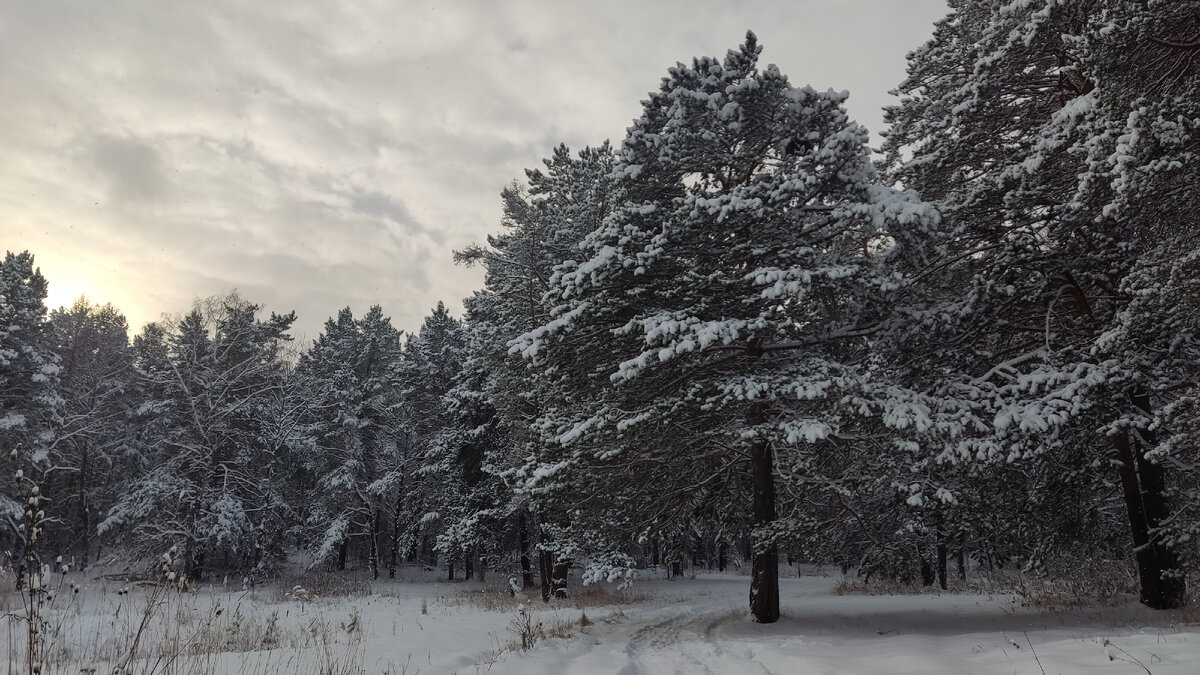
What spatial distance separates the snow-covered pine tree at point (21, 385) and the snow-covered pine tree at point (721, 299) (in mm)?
22498

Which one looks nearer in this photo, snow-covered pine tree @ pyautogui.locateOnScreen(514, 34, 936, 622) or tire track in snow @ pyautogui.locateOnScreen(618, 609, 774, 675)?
tire track in snow @ pyautogui.locateOnScreen(618, 609, 774, 675)

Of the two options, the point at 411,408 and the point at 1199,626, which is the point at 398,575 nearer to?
the point at 411,408

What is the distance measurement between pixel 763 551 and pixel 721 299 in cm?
471

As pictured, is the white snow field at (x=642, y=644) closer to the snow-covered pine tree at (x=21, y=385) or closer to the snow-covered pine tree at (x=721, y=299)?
the snow-covered pine tree at (x=721, y=299)

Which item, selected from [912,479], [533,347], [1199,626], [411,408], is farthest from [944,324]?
[411,408]

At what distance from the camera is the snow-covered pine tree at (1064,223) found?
7.48 meters

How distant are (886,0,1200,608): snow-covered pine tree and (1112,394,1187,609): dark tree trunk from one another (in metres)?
0.03

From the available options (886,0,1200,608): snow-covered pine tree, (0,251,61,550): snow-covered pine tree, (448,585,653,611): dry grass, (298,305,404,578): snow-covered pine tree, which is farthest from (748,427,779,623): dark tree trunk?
(0,251,61,550): snow-covered pine tree

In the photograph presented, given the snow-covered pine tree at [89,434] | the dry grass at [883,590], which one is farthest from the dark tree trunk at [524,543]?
the snow-covered pine tree at [89,434]

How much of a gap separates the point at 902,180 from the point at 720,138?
4.30 meters

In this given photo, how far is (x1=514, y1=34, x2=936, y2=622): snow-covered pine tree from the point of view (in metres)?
10.3

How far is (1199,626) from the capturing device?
739 centimetres

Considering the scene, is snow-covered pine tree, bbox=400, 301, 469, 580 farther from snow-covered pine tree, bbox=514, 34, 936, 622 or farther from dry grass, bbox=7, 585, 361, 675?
dry grass, bbox=7, 585, 361, 675

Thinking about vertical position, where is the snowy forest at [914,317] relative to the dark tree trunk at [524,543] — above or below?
above
